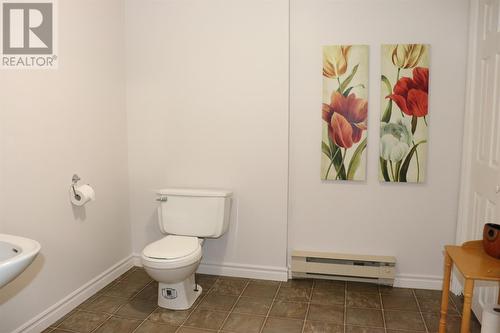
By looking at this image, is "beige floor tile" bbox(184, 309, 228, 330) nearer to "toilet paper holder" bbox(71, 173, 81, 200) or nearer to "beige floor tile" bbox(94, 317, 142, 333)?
"beige floor tile" bbox(94, 317, 142, 333)

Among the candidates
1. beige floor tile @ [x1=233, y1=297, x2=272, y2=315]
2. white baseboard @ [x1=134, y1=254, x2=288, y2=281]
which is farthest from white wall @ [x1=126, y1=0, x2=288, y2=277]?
beige floor tile @ [x1=233, y1=297, x2=272, y2=315]

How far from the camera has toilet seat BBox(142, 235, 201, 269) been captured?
2.58 m

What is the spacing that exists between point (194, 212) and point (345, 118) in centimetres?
129

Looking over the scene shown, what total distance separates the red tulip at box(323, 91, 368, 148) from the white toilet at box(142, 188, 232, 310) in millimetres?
904

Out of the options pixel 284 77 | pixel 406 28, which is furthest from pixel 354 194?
pixel 406 28

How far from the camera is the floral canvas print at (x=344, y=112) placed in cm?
297

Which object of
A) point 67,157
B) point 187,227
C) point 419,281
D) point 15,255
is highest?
point 67,157

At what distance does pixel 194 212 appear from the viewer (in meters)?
3.07

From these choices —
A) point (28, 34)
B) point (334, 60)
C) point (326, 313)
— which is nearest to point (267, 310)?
point (326, 313)

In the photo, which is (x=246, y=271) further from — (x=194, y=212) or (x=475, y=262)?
(x=475, y=262)

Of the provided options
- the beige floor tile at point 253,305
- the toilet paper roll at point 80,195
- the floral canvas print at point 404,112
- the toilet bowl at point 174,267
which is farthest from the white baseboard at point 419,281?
the toilet paper roll at point 80,195

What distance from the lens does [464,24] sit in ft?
9.26

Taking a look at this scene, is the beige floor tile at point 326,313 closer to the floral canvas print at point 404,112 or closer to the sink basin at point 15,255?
the floral canvas print at point 404,112

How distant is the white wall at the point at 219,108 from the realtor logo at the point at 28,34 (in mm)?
851
